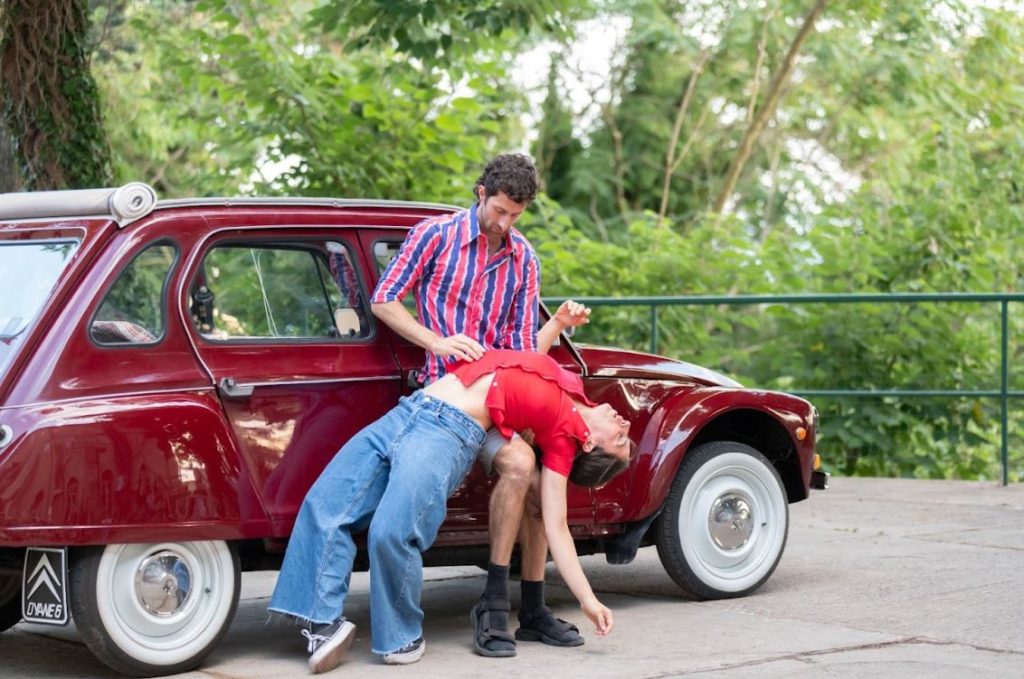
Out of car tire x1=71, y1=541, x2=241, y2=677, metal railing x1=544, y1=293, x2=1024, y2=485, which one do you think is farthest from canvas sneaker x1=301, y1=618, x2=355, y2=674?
metal railing x1=544, y1=293, x2=1024, y2=485

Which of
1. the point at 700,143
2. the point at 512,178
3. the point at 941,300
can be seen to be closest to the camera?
the point at 512,178

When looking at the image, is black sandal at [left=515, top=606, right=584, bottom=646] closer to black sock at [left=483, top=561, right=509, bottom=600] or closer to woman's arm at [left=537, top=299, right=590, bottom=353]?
black sock at [left=483, top=561, right=509, bottom=600]

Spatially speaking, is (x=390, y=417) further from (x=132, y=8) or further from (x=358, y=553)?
(x=132, y=8)

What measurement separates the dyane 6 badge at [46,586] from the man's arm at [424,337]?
1438mm

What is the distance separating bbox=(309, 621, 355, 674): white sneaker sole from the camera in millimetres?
5117

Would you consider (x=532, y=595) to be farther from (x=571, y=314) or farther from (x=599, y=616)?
(x=571, y=314)

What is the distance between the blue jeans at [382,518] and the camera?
5.20 metres

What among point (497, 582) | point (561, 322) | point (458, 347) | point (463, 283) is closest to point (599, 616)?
point (497, 582)

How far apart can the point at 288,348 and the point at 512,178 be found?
1.06 meters

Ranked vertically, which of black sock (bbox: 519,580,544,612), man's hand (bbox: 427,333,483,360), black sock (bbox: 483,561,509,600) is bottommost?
black sock (bbox: 519,580,544,612)

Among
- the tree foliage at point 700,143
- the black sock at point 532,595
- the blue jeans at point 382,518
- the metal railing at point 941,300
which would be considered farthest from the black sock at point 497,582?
the tree foliage at point 700,143

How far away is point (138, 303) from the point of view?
Answer: 5.20 metres

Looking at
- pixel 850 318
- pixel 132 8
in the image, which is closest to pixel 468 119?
pixel 850 318

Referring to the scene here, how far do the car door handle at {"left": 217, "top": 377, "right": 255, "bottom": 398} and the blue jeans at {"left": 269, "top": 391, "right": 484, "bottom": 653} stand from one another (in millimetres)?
398
